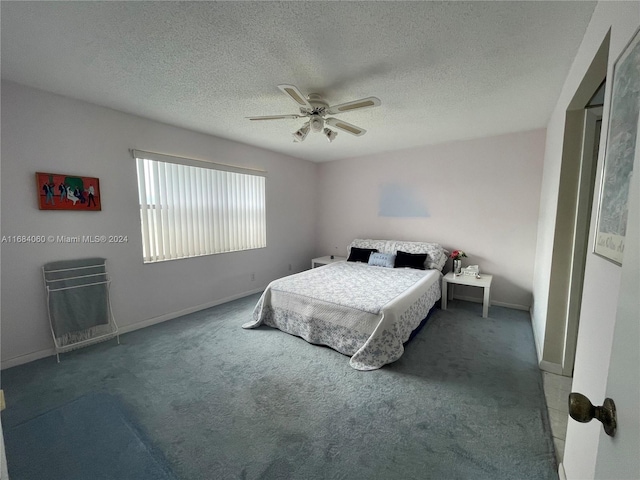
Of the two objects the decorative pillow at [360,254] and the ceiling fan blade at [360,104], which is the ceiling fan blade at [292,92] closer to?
the ceiling fan blade at [360,104]

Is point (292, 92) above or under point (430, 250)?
above

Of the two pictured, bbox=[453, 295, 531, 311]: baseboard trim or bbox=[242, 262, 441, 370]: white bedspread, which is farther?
bbox=[453, 295, 531, 311]: baseboard trim

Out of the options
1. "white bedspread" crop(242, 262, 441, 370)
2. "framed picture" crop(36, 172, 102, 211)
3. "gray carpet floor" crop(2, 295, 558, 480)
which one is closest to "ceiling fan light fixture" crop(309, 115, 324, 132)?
"white bedspread" crop(242, 262, 441, 370)

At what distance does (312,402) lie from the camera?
195 cm

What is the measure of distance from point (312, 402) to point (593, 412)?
171 centimetres

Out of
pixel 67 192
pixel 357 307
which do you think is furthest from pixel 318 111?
Result: pixel 67 192

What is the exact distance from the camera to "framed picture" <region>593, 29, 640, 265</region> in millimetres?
917

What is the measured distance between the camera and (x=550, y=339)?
229 centimetres

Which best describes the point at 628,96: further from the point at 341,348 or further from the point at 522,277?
the point at 522,277

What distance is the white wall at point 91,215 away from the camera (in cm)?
231

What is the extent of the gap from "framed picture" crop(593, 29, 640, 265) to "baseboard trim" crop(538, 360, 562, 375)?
66.6 inches

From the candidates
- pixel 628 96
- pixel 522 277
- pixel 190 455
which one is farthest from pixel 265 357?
pixel 522 277

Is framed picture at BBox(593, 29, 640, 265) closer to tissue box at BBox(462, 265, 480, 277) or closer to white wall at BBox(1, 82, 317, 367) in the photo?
tissue box at BBox(462, 265, 480, 277)

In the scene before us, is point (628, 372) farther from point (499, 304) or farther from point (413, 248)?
point (499, 304)
